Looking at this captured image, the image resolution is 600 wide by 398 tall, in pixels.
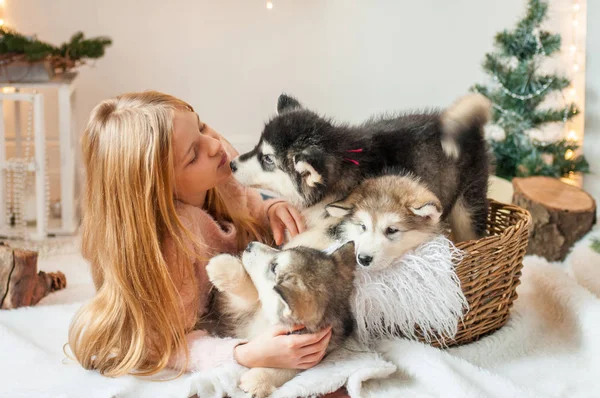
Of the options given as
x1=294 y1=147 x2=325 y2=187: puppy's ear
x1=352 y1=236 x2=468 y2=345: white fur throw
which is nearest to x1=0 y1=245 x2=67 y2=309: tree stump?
x1=294 y1=147 x2=325 y2=187: puppy's ear

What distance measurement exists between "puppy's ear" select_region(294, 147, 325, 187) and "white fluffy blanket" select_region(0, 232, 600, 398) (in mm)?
481

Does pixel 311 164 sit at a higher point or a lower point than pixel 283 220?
higher

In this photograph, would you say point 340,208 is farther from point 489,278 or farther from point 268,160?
point 489,278

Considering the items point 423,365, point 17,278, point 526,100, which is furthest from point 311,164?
point 526,100

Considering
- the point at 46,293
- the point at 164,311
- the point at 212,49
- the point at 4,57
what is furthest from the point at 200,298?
the point at 212,49

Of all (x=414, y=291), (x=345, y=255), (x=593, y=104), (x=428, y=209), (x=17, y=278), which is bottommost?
(x=17, y=278)

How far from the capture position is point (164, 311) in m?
1.82

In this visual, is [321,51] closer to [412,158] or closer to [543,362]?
[412,158]

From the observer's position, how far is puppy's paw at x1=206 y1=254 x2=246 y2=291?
5.54 ft

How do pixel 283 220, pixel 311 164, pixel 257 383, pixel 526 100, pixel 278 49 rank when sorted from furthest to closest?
pixel 278 49 < pixel 526 100 < pixel 283 220 < pixel 311 164 < pixel 257 383

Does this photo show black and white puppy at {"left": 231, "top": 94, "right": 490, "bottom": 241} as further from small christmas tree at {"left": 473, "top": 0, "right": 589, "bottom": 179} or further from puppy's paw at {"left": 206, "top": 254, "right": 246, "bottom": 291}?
small christmas tree at {"left": 473, "top": 0, "right": 589, "bottom": 179}

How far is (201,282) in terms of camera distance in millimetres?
1981

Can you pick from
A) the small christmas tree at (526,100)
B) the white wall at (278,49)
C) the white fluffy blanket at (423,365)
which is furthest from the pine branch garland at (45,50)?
the small christmas tree at (526,100)

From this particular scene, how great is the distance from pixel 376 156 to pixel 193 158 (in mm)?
534
